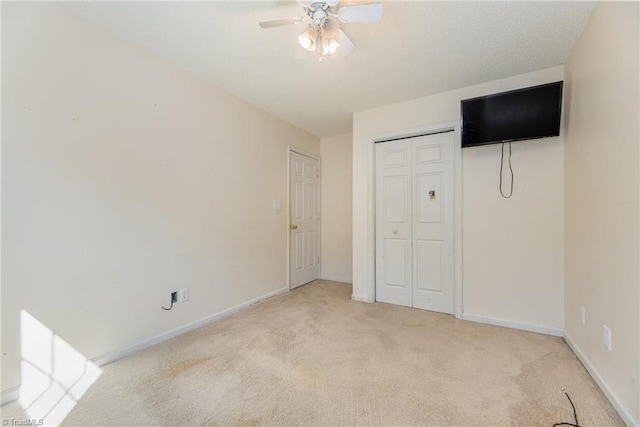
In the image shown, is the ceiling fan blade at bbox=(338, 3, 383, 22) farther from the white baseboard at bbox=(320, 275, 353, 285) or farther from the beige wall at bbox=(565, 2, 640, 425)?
the white baseboard at bbox=(320, 275, 353, 285)

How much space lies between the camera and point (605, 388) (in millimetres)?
1523

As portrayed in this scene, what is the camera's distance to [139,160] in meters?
2.08

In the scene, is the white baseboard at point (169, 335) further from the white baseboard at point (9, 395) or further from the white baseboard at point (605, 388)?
the white baseboard at point (605, 388)

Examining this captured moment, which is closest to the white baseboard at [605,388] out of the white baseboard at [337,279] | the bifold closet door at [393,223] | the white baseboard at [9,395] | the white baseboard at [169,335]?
the bifold closet door at [393,223]

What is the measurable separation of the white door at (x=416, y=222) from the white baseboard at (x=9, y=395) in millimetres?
3069

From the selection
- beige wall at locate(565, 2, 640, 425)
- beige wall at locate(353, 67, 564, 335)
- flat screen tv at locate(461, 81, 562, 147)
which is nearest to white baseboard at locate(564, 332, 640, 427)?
beige wall at locate(565, 2, 640, 425)

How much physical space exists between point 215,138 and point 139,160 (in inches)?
31.1

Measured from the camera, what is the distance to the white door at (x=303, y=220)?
383 centimetres

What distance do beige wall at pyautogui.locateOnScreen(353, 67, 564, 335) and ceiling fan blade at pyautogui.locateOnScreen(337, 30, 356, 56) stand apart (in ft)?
4.66

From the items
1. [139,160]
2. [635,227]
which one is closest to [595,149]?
[635,227]

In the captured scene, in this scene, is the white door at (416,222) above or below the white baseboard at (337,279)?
above

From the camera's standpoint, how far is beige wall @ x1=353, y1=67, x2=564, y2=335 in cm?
233

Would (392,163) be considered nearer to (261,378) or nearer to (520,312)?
(520,312)

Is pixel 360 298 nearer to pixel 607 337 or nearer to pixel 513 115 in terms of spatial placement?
pixel 607 337
